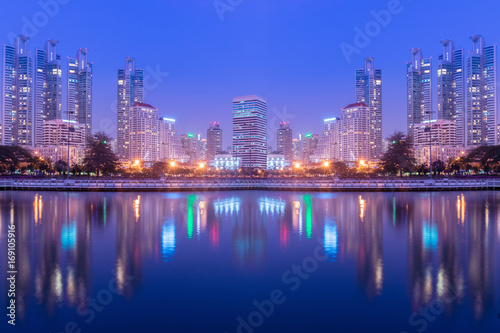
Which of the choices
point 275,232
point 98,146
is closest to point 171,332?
point 275,232

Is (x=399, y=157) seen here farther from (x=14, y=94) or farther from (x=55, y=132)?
(x=14, y=94)

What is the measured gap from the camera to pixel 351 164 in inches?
7721

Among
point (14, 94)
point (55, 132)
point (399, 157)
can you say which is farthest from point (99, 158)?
point (14, 94)

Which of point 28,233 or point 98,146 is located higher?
point 98,146

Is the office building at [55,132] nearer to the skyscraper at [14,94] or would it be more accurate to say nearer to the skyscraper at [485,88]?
the skyscraper at [14,94]

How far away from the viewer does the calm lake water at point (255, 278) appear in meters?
6.27

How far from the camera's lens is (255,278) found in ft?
28.0

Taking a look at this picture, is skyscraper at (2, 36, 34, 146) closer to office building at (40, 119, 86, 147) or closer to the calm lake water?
office building at (40, 119, 86, 147)

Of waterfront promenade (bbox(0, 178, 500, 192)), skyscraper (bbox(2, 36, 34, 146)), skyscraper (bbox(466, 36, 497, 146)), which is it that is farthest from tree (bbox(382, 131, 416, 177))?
skyscraper (bbox(2, 36, 34, 146))

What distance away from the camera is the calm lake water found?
627cm

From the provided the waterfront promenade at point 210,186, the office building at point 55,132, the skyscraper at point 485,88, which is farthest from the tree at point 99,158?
the skyscraper at point 485,88

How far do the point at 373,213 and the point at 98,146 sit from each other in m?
61.3

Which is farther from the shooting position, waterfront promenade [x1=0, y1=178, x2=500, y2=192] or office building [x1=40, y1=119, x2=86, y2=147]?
office building [x1=40, y1=119, x2=86, y2=147]

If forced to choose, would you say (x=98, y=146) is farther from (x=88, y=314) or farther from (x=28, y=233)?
(x=88, y=314)
